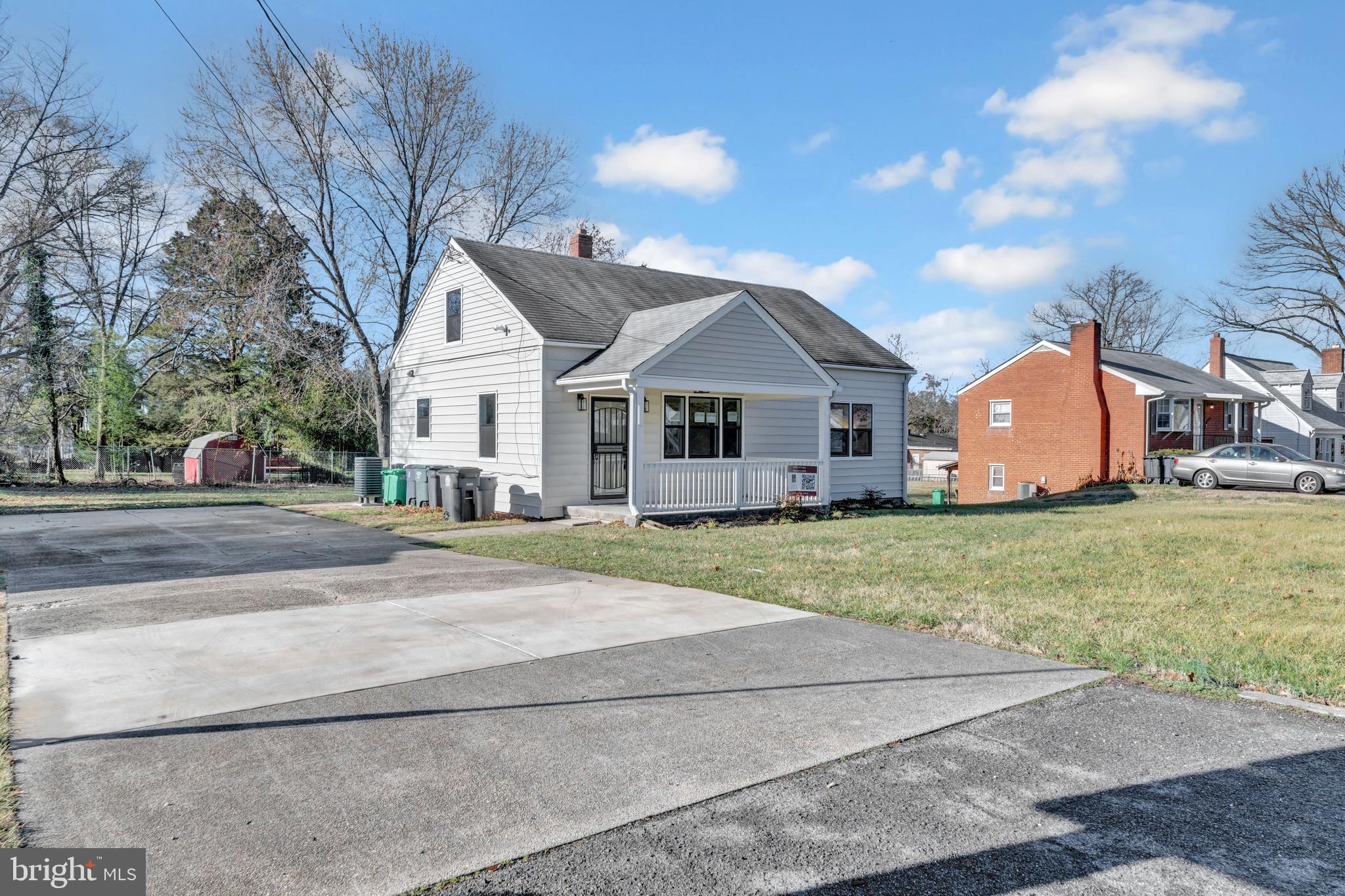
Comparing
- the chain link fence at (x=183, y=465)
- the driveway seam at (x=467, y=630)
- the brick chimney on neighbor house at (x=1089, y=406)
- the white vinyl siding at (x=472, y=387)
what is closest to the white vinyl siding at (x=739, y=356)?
the white vinyl siding at (x=472, y=387)

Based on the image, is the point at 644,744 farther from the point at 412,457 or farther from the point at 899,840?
the point at 412,457

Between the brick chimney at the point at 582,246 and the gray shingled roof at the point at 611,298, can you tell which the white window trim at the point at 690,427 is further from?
the brick chimney at the point at 582,246

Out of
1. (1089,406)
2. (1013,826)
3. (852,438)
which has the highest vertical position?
(1089,406)

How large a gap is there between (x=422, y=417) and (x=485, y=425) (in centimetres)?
361

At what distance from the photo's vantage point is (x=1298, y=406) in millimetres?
41250

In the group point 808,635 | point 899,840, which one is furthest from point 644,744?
point 808,635

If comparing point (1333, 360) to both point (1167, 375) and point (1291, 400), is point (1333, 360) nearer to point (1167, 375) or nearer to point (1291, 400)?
point (1291, 400)

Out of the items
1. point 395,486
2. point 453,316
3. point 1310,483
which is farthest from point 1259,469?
point 395,486

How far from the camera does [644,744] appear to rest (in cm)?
423

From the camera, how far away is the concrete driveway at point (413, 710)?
10.6 feet

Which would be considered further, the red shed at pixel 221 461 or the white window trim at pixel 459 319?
the red shed at pixel 221 461

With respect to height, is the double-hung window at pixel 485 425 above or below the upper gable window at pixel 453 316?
below

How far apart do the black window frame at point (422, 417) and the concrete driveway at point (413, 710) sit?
11840 mm

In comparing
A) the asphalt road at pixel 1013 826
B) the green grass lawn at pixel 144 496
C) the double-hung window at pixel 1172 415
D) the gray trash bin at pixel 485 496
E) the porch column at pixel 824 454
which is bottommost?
the asphalt road at pixel 1013 826
